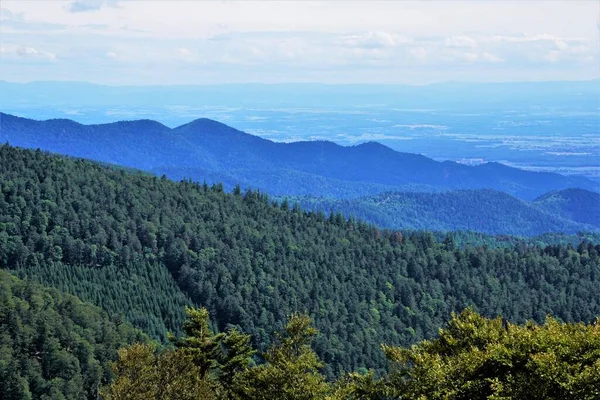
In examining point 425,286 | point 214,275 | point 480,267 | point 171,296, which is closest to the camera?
point 171,296

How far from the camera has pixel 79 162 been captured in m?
159

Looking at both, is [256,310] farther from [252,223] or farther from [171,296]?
[252,223]

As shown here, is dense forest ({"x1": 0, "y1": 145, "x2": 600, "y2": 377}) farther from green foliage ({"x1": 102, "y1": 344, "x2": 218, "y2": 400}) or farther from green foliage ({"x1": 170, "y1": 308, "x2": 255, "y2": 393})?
green foliage ({"x1": 102, "y1": 344, "x2": 218, "y2": 400})

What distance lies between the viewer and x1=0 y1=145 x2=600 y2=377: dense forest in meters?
118

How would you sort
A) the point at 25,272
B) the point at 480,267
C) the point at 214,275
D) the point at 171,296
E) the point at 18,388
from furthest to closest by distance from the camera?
the point at 480,267
the point at 214,275
the point at 171,296
the point at 25,272
the point at 18,388

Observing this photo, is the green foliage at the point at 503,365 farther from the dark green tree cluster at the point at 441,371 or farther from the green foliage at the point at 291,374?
→ the green foliage at the point at 291,374

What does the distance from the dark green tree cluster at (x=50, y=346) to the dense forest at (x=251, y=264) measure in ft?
86.8

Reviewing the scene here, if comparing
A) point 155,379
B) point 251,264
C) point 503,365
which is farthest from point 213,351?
point 251,264

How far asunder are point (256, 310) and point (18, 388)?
57.6 m

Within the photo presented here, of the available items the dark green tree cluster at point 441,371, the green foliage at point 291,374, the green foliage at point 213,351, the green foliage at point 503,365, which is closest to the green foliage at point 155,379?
the dark green tree cluster at point 441,371

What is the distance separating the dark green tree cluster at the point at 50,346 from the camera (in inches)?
2739

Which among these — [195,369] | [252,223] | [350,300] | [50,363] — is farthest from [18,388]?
[252,223]

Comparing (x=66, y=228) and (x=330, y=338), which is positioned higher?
(x=66, y=228)

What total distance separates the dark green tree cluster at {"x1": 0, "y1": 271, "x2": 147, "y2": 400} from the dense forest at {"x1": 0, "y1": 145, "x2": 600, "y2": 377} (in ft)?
86.8
